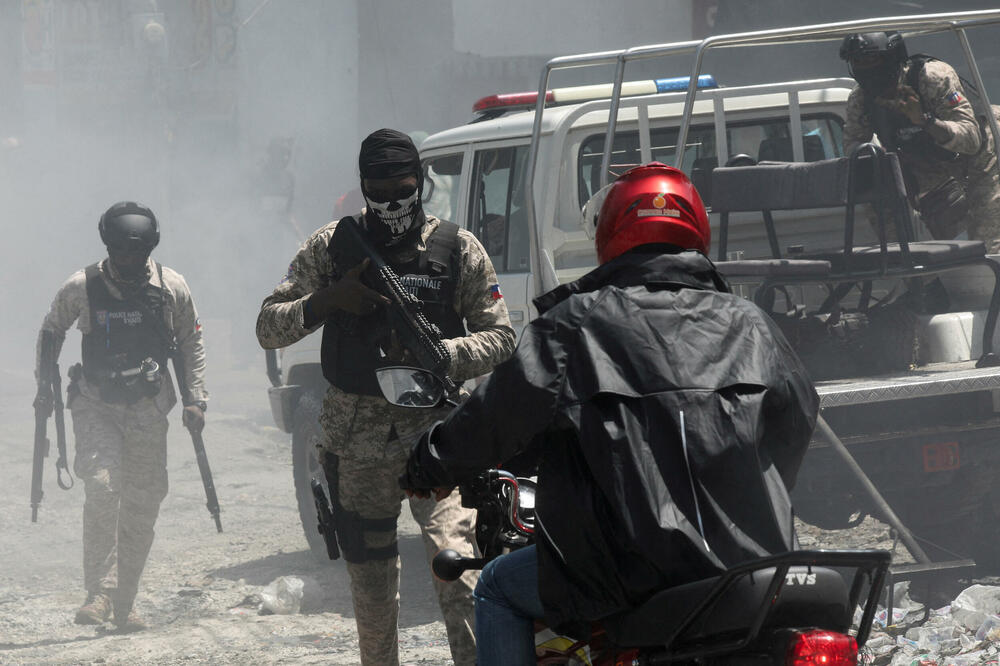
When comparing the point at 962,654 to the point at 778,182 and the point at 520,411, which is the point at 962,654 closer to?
the point at 778,182

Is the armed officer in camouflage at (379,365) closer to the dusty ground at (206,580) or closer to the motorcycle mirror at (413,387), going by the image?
the motorcycle mirror at (413,387)

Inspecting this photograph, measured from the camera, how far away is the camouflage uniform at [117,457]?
6.27 meters

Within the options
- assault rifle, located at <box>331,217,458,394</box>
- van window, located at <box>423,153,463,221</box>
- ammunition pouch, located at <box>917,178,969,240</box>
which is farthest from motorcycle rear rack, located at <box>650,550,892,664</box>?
van window, located at <box>423,153,463,221</box>

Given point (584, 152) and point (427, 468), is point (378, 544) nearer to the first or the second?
point (427, 468)

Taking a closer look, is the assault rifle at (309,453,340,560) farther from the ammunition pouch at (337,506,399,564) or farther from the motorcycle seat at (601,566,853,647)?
the motorcycle seat at (601,566,853,647)

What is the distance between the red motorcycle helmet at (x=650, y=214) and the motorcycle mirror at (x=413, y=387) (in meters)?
0.57

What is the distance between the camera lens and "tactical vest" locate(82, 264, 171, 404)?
6383 millimetres

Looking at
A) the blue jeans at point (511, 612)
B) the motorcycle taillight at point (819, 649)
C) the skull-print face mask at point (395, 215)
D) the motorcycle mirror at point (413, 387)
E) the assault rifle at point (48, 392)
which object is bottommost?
the assault rifle at point (48, 392)

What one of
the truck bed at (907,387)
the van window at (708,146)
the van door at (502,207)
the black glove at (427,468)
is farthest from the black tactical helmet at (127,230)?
the black glove at (427,468)

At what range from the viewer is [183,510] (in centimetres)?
892

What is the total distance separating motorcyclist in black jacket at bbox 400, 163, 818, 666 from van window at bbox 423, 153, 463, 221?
450 cm

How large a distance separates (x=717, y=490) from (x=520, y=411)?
33 cm

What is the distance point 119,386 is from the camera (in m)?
6.37

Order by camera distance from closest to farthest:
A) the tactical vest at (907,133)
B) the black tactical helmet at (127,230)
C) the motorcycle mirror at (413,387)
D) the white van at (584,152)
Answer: the motorcycle mirror at (413,387) → the tactical vest at (907,133) → the white van at (584,152) → the black tactical helmet at (127,230)
